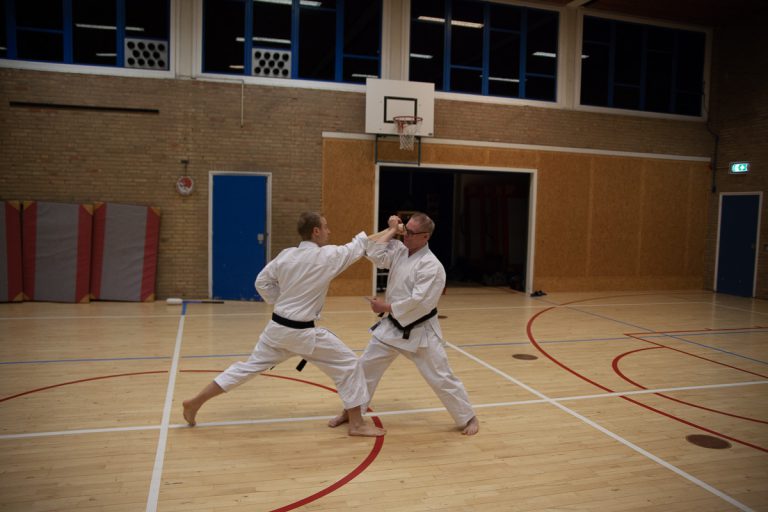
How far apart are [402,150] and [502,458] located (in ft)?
30.0

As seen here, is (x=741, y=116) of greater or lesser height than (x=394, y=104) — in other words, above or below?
above

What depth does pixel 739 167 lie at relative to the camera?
46.8 ft

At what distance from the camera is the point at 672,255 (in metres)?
14.8

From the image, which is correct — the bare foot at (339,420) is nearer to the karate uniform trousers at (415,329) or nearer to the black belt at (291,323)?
the karate uniform trousers at (415,329)

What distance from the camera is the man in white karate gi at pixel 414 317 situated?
15.1ft

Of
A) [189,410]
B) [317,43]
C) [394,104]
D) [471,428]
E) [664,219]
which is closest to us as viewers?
[189,410]

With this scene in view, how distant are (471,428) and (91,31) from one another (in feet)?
70.9

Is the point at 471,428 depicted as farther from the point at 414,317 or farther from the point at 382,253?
the point at 382,253

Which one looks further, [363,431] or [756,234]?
[756,234]

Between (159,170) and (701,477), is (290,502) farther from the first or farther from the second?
(159,170)

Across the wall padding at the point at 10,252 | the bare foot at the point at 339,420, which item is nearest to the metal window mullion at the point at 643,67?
the bare foot at the point at 339,420

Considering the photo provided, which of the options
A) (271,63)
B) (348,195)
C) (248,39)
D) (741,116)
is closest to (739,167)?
(741,116)

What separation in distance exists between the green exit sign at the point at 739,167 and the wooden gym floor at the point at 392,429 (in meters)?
7.04

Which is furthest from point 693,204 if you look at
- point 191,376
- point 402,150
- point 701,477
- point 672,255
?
point 191,376
